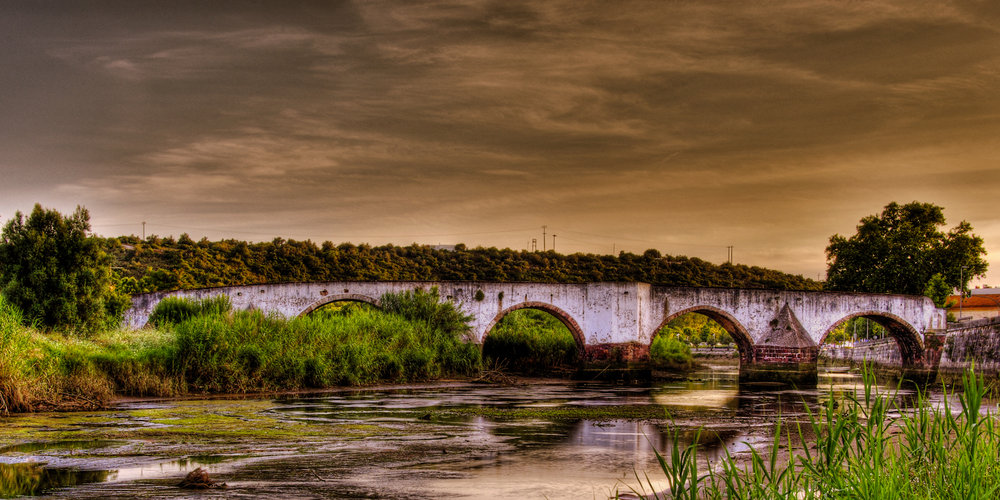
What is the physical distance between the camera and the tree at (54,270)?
2016cm

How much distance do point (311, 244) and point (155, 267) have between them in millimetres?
8854

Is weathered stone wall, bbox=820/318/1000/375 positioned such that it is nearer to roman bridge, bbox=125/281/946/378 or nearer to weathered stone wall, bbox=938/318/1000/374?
weathered stone wall, bbox=938/318/1000/374

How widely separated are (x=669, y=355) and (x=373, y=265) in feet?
58.1

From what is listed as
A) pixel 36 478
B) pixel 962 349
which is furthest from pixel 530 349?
pixel 36 478

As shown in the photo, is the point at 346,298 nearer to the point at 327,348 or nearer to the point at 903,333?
the point at 327,348

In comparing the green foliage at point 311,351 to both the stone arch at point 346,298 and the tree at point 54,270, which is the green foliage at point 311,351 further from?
the tree at point 54,270

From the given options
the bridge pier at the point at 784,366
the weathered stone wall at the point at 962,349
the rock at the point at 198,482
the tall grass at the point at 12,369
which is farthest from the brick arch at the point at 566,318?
the rock at the point at 198,482

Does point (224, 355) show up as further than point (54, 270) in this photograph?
No

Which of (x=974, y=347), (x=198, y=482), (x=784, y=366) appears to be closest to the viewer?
(x=198, y=482)

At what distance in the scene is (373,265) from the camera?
47.5 m

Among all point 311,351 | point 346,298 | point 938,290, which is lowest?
point 311,351

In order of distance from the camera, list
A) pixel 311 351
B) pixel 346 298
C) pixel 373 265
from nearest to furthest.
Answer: pixel 311 351 → pixel 346 298 → pixel 373 265

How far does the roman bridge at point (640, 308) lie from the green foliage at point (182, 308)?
1.99 meters

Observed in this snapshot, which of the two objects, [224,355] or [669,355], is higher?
[224,355]
